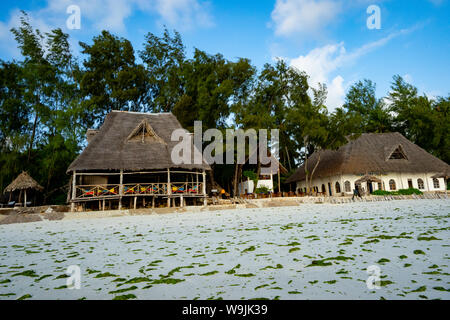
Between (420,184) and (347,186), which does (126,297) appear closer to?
(347,186)

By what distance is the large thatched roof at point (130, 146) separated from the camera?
1761cm

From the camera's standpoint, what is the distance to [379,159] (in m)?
29.5

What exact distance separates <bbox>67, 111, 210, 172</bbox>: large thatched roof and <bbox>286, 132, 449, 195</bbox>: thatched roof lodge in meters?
17.0

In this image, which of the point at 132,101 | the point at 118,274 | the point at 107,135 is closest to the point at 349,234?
the point at 118,274

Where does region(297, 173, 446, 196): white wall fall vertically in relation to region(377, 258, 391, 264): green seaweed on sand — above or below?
above

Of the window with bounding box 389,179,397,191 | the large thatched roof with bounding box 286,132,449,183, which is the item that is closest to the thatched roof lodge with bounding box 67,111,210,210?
the large thatched roof with bounding box 286,132,449,183

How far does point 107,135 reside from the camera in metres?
20.0

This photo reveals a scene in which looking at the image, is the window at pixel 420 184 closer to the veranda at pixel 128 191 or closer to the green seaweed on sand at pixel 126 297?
the veranda at pixel 128 191

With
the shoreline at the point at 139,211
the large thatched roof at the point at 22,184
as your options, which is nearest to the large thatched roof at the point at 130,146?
the shoreline at the point at 139,211

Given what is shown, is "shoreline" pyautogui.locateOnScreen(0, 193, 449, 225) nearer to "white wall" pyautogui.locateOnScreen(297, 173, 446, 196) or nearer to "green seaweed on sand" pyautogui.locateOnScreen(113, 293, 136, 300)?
"white wall" pyautogui.locateOnScreen(297, 173, 446, 196)

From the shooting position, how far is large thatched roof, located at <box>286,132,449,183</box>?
93.2ft
